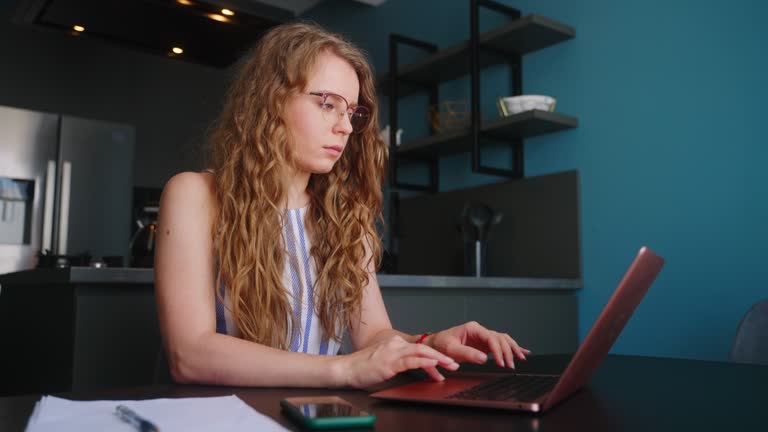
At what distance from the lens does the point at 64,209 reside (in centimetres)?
356

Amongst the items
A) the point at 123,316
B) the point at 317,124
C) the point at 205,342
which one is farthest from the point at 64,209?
the point at 205,342

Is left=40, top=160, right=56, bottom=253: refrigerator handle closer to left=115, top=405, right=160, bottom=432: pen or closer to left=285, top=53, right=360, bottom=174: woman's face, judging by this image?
left=285, top=53, right=360, bottom=174: woman's face

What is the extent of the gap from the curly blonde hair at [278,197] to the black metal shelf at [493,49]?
133 cm

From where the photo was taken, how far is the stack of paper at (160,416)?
55 cm

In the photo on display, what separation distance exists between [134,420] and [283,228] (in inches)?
28.2

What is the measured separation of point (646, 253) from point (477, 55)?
6.79ft

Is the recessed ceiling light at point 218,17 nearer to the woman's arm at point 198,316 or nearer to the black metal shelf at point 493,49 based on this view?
the black metal shelf at point 493,49

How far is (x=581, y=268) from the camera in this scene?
244 centimetres

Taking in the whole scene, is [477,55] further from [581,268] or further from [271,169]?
[271,169]

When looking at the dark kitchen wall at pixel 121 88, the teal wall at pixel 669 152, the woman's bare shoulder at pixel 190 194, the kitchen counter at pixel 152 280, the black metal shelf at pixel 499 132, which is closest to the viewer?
the woman's bare shoulder at pixel 190 194

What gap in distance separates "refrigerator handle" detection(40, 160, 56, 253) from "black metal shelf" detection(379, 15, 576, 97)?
2026mm

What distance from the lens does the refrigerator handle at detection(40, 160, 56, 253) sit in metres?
3.56

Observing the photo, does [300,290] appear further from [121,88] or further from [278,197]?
[121,88]

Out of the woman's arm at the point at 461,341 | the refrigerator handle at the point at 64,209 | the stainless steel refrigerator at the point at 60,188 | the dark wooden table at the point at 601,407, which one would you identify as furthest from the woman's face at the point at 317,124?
the refrigerator handle at the point at 64,209
